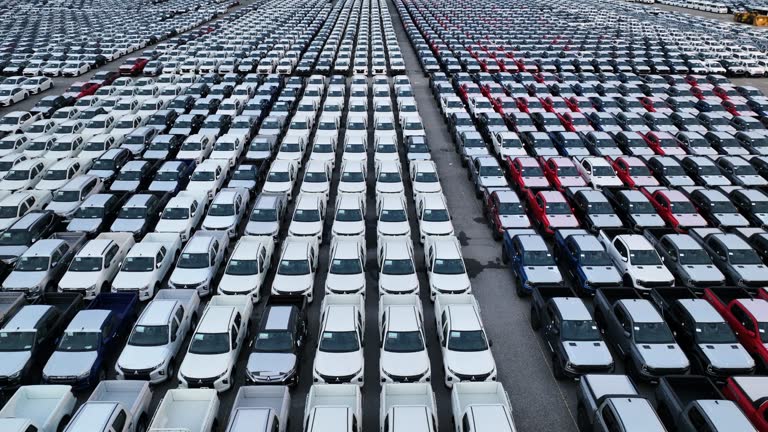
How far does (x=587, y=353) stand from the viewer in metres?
12.9

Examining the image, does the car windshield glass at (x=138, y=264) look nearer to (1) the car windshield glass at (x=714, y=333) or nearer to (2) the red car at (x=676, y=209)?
(1) the car windshield glass at (x=714, y=333)

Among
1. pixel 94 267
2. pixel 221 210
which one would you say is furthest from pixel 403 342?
pixel 94 267

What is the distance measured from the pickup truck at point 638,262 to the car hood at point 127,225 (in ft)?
56.8

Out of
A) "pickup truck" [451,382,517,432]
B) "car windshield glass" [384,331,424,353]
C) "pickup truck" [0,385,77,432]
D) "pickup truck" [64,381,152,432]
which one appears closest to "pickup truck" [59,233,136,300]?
"pickup truck" [0,385,77,432]

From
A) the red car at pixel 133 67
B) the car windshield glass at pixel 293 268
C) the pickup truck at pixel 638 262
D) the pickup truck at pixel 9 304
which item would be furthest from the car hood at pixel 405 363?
the red car at pixel 133 67

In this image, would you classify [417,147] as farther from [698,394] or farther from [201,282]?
[698,394]

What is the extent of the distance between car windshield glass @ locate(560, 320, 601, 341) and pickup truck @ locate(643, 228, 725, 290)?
5116 millimetres

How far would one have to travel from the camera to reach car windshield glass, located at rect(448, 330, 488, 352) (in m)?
12.9

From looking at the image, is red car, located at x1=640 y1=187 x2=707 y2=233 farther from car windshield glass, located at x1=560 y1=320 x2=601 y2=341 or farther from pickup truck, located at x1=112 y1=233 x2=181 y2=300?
pickup truck, located at x1=112 y1=233 x2=181 y2=300

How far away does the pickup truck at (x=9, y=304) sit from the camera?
14.2 m

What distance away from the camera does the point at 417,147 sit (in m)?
25.6

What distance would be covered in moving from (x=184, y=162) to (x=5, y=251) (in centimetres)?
829

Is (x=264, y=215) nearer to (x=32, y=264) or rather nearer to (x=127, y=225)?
(x=127, y=225)

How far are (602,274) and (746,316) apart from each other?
387 centimetres
